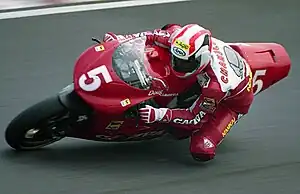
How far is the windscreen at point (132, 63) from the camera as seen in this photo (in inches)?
179

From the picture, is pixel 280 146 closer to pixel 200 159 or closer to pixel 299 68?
pixel 200 159

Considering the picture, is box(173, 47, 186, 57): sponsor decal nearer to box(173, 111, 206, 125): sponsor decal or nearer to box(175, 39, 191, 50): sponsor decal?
box(175, 39, 191, 50): sponsor decal

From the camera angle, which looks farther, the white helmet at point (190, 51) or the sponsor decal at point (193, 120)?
the sponsor decal at point (193, 120)

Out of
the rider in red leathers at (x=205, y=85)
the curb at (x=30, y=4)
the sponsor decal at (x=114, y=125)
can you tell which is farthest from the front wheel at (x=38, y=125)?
the curb at (x=30, y=4)

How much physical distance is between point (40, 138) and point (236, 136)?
4.46 feet

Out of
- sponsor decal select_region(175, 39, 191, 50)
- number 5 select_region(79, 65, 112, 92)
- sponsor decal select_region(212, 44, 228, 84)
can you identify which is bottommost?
sponsor decal select_region(212, 44, 228, 84)

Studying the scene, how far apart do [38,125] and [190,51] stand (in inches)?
38.3

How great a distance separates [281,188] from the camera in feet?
15.4

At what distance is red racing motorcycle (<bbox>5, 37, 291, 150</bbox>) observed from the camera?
14.8 feet

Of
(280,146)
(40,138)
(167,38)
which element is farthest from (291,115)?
(40,138)

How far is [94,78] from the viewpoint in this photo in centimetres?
450

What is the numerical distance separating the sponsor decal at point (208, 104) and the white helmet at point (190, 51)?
18 centimetres

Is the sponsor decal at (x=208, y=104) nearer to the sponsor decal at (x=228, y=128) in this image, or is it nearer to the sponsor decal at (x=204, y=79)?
the sponsor decal at (x=204, y=79)

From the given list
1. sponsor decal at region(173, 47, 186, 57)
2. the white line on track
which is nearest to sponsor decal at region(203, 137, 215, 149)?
sponsor decal at region(173, 47, 186, 57)
